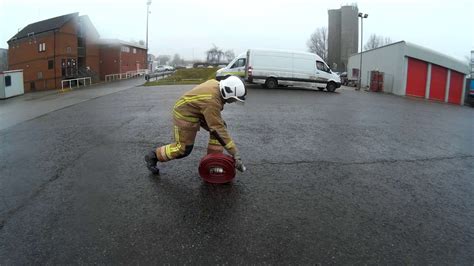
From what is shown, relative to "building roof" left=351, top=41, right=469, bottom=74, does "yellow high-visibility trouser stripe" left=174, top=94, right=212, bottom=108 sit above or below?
below

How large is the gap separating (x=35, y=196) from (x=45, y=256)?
1.72m

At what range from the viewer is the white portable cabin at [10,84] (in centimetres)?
2544

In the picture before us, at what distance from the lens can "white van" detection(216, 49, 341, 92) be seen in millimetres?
21750

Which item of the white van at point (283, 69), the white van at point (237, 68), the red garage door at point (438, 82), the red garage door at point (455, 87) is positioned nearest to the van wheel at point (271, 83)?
the white van at point (283, 69)

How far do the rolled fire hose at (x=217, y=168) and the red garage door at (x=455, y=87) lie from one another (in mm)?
27559

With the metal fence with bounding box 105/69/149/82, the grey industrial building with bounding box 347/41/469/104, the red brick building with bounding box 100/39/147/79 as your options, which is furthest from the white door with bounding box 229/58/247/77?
the metal fence with bounding box 105/69/149/82

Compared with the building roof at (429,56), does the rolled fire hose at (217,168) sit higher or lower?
lower

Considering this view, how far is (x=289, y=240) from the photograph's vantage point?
375cm

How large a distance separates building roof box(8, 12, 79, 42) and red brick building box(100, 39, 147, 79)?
4572 millimetres

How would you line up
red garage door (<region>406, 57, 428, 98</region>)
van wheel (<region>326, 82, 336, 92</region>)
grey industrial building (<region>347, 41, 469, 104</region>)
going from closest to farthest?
van wheel (<region>326, 82, 336, 92</region>), grey industrial building (<region>347, 41, 469, 104</region>), red garage door (<region>406, 57, 428, 98</region>)

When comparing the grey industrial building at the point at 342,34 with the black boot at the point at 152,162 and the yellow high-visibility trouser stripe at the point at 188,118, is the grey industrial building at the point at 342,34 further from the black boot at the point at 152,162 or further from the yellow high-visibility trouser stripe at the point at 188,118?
the yellow high-visibility trouser stripe at the point at 188,118

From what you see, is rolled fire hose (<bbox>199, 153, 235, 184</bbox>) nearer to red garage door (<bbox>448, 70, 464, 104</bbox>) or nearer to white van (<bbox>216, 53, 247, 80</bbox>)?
white van (<bbox>216, 53, 247, 80</bbox>)

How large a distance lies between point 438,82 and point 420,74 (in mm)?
1979

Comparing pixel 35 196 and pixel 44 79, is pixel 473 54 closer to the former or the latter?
pixel 35 196
